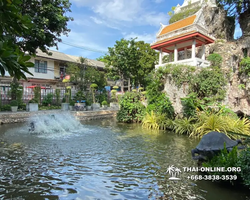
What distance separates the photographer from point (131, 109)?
1318cm

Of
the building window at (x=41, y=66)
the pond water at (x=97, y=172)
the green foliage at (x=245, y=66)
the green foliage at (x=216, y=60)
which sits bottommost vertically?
the pond water at (x=97, y=172)

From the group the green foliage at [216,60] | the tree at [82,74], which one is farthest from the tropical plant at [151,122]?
the tree at [82,74]

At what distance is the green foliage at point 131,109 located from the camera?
13117 mm

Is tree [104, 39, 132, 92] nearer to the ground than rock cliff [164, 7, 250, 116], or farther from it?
farther from it

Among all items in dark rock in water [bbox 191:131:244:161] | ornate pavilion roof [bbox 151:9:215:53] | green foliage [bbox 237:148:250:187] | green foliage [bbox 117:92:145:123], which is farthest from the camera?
green foliage [bbox 117:92:145:123]

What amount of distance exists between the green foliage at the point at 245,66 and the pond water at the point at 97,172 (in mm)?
7609

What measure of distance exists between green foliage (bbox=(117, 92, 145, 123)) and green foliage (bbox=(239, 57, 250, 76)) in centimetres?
696

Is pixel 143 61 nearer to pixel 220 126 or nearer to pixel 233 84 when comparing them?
pixel 233 84

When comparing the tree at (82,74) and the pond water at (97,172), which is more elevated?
the tree at (82,74)

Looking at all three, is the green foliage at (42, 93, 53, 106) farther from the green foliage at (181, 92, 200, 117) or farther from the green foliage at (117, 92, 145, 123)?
the green foliage at (181, 92, 200, 117)

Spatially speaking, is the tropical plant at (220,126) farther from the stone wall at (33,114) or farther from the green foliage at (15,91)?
the green foliage at (15,91)

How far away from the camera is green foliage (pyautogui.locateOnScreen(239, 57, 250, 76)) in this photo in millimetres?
11133

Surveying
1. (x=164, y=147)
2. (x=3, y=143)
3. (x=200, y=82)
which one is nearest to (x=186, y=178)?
(x=164, y=147)

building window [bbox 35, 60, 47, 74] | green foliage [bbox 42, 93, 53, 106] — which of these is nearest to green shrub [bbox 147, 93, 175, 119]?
green foliage [bbox 42, 93, 53, 106]
